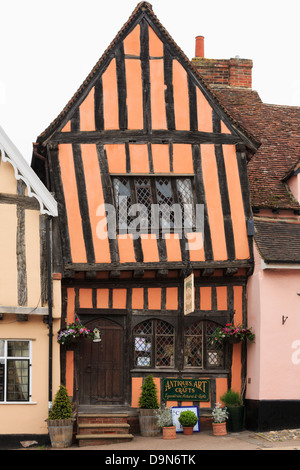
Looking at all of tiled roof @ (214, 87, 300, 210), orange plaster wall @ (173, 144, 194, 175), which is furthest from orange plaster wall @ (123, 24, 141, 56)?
tiled roof @ (214, 87, 300, 210)

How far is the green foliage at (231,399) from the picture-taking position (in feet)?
48.9

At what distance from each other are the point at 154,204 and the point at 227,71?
21.9ft

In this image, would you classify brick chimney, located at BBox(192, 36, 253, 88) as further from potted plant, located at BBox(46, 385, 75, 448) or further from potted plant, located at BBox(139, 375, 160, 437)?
potted plant, located at BBox(46, 385, 75, 448)

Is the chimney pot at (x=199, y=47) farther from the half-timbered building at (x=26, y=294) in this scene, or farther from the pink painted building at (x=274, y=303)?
the half-timbered building at (x=26, y=294)

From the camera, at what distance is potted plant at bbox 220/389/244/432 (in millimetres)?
14748

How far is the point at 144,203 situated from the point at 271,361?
13.4 feet

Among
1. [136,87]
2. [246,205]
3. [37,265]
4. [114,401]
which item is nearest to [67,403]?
[114,401]

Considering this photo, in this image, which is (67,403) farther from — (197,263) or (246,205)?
(246,205)

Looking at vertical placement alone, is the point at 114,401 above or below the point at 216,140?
below

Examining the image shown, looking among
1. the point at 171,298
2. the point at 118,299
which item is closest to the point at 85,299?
the point at 118,299

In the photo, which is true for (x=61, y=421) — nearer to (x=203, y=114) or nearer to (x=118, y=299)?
(x=118, y=299)

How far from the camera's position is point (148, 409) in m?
14.4

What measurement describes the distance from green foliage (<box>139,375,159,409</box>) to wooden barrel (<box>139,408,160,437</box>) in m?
0.11
